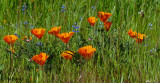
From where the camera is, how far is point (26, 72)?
1.70 meters

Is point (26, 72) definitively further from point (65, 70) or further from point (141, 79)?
point (141, 79)

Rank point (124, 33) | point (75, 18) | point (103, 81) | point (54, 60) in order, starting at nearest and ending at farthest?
point (103, 81)
point (54, 60)
point (124, 33)
point (75, 18)

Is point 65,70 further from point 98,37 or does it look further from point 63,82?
point 98,37

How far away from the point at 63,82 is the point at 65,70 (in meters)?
0.11

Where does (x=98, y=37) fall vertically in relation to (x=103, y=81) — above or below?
above

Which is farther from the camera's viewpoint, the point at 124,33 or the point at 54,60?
the point at 124,33

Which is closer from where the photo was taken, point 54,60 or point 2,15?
point 54,60

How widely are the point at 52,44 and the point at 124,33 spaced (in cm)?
70

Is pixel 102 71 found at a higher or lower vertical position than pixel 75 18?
lower

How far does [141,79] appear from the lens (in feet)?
5.06

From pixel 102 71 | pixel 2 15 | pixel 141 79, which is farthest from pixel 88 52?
pixel 2 15

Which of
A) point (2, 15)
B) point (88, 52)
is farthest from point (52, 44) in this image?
point (2, 15)

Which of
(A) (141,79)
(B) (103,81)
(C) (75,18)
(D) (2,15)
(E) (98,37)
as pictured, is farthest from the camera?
(D) (2,15)

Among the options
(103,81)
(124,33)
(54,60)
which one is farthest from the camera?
(124,33)
